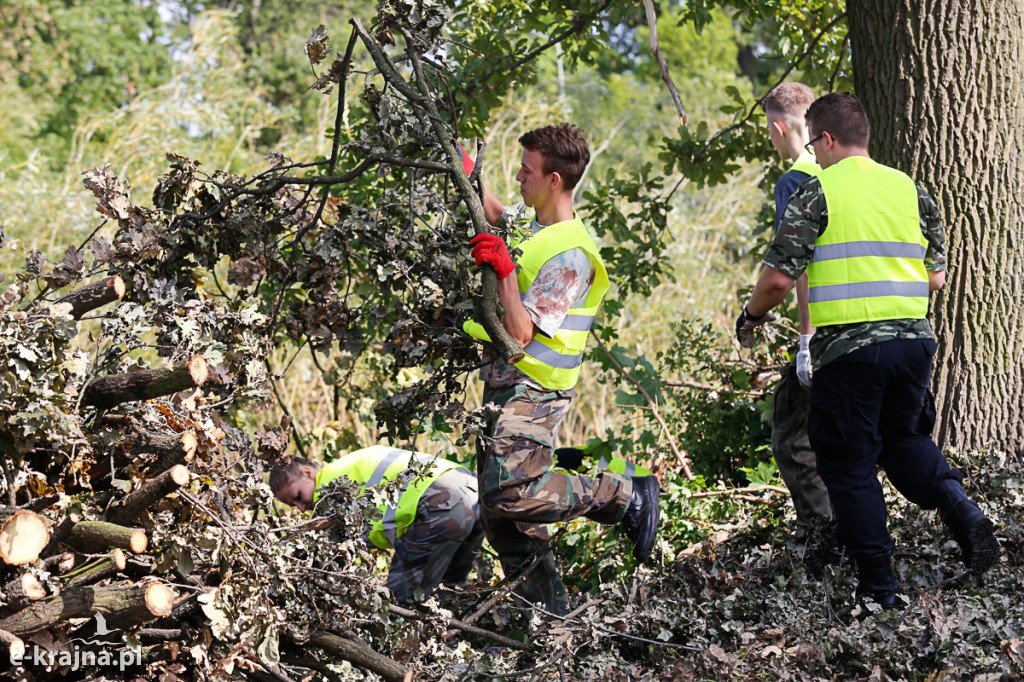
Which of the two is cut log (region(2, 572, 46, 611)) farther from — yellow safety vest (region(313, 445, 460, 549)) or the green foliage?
the green foliage

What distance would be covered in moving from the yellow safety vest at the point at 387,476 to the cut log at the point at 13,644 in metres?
1.68

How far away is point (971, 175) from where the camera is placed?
4383mm

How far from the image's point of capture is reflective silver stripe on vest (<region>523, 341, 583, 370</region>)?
12.6ft

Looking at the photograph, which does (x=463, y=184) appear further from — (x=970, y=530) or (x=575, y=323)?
(x=970, y=530)

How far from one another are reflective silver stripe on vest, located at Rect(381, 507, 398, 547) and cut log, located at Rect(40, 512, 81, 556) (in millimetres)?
1672

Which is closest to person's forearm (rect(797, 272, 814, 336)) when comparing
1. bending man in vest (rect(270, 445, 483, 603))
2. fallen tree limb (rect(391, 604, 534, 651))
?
bending man in vest (rect(270, 445, 483, 603))

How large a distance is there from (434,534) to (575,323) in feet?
3.69

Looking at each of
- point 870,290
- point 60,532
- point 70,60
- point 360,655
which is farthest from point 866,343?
point 70,60

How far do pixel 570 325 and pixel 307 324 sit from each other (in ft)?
3.32

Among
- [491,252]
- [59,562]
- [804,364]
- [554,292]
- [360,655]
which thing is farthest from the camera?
[804,364]

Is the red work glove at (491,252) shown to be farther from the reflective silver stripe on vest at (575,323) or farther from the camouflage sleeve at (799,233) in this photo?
the camouflage sleeve at (799,233)

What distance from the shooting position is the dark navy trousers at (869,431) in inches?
142

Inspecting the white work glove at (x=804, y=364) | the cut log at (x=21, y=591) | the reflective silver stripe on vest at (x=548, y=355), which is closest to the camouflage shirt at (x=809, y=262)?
the white work glove at (x=804, y=364)

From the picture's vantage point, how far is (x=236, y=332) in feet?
11.6
